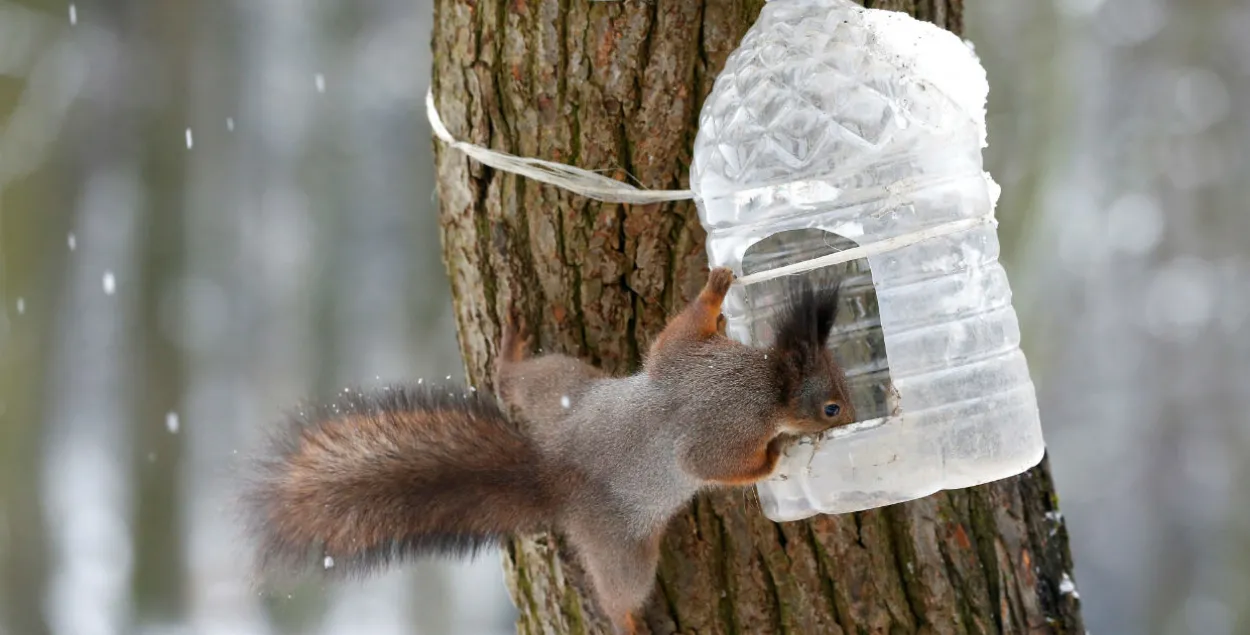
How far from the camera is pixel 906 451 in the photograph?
6.56 ft

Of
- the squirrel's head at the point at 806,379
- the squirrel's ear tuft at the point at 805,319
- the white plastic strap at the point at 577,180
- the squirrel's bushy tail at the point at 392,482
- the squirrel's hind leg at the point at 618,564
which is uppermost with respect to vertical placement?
the white plastic strap at the point at 577,180

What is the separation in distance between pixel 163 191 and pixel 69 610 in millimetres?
2278

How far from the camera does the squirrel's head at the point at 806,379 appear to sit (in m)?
1.99

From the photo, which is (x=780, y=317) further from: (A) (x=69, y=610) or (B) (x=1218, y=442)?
(A) (x=69, y=610)

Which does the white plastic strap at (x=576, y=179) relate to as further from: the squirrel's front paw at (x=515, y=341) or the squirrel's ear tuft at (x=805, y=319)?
the squirrel's front paw at (x=515, y=341)

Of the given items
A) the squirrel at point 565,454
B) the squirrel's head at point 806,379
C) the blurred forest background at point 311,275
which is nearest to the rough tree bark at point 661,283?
the squirrel at point 565,454

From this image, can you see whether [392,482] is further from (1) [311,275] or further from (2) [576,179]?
(1) [311,275]

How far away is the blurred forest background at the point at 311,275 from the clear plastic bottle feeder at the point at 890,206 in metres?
4.24

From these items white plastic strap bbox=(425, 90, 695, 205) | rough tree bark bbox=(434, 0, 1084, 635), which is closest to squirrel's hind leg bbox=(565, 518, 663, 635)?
rough tree bark bbox=(434, 0, 1084, 635)

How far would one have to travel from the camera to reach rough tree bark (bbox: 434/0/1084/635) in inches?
88.9

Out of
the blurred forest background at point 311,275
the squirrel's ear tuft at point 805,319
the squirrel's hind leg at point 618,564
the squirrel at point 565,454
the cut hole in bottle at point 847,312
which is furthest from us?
the blurred forest background at point 311,275

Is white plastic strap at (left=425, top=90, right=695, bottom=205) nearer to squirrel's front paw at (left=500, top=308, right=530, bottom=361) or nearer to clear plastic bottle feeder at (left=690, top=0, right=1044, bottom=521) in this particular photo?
clear plastic bottle feeder at (left=690, top=0, right=1044, bottom=521)

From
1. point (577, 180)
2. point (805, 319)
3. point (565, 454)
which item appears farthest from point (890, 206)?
point (565, 454)

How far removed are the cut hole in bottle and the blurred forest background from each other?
3981mm
